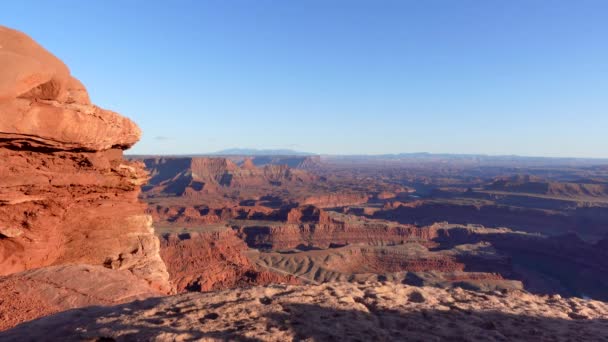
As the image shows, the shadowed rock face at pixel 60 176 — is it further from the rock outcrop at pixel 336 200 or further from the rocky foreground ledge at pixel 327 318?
the rock outcrop at pixel 336 200

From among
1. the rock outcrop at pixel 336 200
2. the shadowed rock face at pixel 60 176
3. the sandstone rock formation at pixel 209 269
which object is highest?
the shadowed rock face at pixel 60 176

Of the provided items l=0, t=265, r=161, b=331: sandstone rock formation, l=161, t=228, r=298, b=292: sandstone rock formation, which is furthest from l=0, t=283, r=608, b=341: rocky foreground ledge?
l=161, t=228, r=298, b=292: sandstone rock formation

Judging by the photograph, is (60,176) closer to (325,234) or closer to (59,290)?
(59,290)

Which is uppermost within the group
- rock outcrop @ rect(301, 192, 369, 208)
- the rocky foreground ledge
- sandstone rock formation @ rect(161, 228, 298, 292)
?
the rocky foreground ledge

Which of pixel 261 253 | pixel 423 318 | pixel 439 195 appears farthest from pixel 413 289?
pixel 439 195

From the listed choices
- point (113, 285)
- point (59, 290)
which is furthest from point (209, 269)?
point (59, 290)

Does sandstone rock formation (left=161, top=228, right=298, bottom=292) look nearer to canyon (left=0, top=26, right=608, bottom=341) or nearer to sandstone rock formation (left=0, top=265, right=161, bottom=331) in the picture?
canyon (left=0, top=26, right=608, bottom=341)

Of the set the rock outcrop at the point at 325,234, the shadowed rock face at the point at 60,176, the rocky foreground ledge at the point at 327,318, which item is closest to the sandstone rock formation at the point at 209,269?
the shadowed rock face at the point at 60,176
